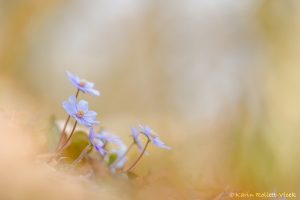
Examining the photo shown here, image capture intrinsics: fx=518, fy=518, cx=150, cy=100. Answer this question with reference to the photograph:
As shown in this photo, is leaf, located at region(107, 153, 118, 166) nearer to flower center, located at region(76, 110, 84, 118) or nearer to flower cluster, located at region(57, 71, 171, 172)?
flower cluster, located at region(57, 71, 171, 172)

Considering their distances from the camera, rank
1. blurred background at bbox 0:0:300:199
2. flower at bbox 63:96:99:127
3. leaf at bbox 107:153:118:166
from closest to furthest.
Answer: flower at bbox 63:96:99:127, leaf at bbox 107:153:118:166, blurred background at bbox 0:0:300:199

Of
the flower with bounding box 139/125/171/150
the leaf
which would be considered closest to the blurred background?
the leaf

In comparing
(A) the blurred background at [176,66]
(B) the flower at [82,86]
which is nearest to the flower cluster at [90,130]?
(B) the flower at [82,86]

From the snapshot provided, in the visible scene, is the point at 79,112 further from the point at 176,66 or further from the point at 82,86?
the point at 176,66

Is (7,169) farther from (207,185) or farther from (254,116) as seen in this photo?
(254,116)

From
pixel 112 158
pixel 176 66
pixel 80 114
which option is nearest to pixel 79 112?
pixel 80 114

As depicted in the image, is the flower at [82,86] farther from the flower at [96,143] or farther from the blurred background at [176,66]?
the blurred background at [176,66]

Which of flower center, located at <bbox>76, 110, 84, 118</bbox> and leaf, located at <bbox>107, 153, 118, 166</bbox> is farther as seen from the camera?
leaf, located at <bbox>107, 153, 118, 166</bbox>
